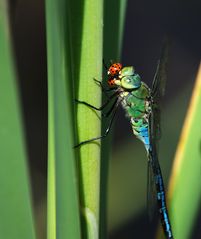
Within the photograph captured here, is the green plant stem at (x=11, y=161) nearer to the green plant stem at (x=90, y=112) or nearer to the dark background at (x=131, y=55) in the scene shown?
the green plant stem at (x=90, y=112)

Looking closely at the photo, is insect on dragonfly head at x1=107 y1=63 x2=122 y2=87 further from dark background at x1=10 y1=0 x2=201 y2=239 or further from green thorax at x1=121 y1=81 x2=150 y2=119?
dark background at x1=10 y1=0 x2=201 y2=239

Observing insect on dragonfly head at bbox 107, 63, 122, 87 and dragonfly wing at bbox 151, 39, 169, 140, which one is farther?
dragonfly wing at bbox 151, 39, 169, 140

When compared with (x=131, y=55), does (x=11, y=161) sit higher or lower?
higher

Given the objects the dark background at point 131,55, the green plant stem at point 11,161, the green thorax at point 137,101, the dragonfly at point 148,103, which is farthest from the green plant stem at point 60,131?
the dark background at point 131,55

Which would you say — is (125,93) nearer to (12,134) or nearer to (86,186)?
(86,186)

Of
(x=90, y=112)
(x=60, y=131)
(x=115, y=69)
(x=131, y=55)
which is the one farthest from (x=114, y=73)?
(x=131, y=55)

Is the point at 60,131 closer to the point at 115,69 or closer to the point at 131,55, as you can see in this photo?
the point at 115,69

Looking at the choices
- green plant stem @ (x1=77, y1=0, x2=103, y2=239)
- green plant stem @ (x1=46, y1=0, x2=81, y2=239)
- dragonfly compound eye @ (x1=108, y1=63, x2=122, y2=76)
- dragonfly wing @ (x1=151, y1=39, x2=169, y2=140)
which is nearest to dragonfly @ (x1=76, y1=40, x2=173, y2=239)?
dragonfly wing @ (x1=151, y1=39, x2=169, y2=140)

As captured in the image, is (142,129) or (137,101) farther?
(142,129)
